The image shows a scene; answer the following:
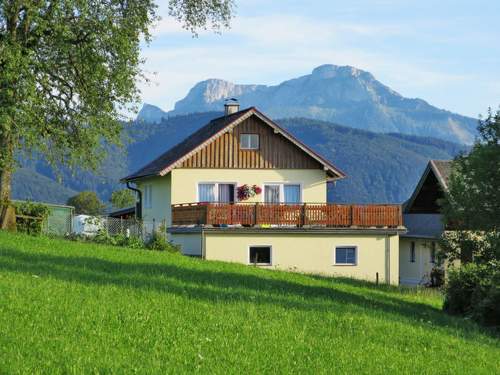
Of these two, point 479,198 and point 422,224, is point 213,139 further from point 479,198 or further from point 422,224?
point 479,198

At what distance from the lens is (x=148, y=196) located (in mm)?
53156

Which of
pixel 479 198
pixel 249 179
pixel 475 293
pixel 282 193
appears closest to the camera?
pixel 479 198

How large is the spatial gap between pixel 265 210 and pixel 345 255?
15.3ft

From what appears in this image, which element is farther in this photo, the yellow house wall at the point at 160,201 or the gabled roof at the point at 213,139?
the yellow house wall at the point at 160,201

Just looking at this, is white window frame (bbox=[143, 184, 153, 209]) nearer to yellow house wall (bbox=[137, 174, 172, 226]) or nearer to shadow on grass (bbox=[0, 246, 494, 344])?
yellow house wall (bbox=[137, 174, 172, 226])

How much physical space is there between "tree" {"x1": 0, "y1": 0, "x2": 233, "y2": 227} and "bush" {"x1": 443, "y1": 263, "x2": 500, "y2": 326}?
50.0 feet

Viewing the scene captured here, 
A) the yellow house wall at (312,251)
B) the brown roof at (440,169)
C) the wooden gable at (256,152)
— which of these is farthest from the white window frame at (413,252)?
the yellow house wall at (312,251)

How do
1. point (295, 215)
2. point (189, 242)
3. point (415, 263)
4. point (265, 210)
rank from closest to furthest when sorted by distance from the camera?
point (265, 210)
point (189, 242)
point (295, 215)
point (415, 263)

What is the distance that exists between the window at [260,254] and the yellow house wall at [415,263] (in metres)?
13.0

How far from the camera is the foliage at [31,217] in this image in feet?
117

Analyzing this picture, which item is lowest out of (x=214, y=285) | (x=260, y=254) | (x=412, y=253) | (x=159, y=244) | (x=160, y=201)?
(x=214, y=285)

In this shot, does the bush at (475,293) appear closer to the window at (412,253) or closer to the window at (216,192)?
the window at (216,192)

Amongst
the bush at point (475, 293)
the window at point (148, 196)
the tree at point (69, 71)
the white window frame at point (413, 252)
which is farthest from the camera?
the white window frame at point (413, 252)

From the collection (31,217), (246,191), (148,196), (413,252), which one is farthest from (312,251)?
(413,252)
